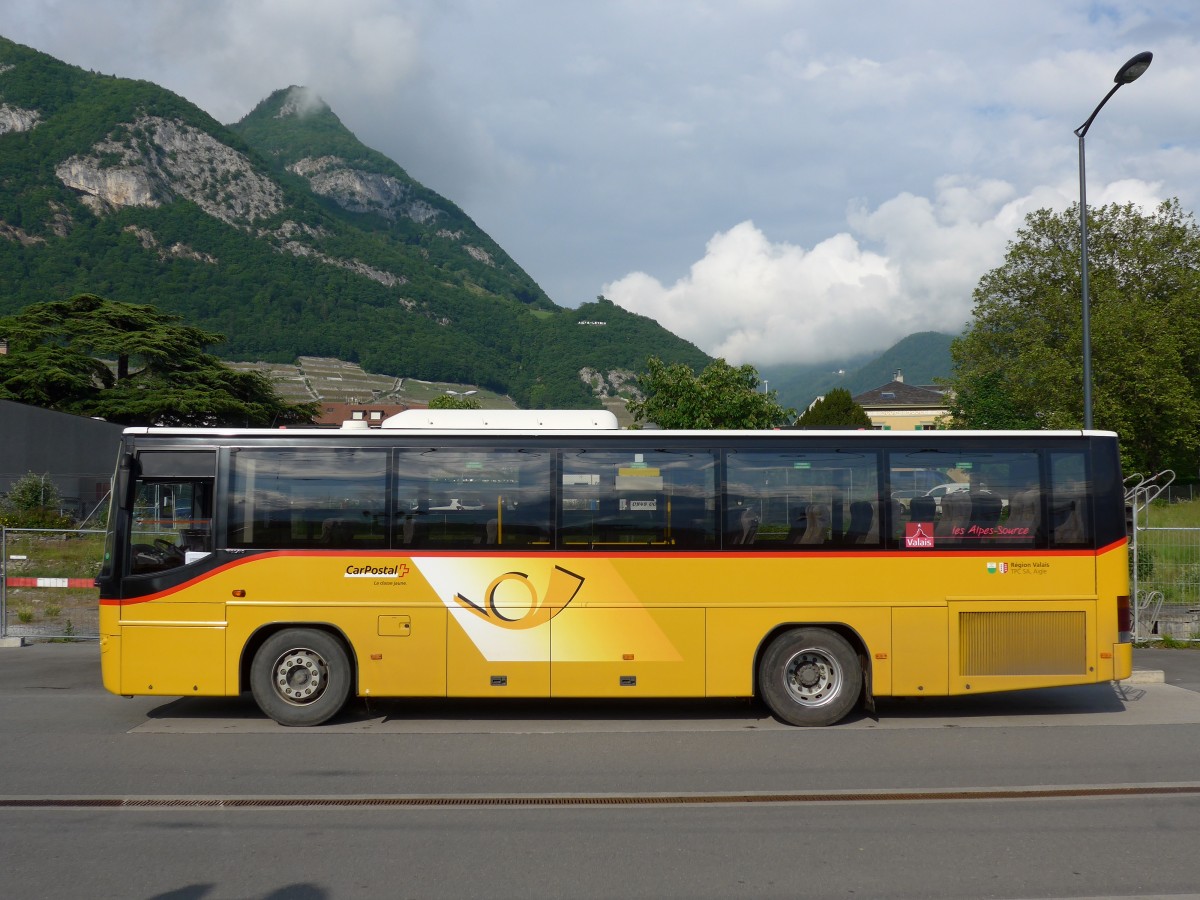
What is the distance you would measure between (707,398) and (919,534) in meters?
31.5

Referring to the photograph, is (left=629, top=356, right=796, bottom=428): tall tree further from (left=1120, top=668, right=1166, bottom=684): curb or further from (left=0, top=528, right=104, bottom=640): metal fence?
(left=1120, top=668, right=1166, bottom=684): curb

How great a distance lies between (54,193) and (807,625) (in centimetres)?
16425

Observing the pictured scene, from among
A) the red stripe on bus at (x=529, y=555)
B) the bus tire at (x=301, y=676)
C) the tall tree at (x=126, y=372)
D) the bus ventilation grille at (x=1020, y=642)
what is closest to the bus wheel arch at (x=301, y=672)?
the bus tire at (x=301, y=676)

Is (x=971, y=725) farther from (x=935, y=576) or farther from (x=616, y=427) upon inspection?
(x=616, y=427)

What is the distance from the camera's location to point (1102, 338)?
1537 inches

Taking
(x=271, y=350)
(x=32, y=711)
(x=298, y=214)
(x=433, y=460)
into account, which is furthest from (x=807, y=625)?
(x=298, y=214)

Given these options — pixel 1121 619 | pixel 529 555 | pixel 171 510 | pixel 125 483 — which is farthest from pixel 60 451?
pixel 1121 619

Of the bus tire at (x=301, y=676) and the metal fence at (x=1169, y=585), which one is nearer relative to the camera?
the bus tire at (x=301, y=676)

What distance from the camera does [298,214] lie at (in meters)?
191

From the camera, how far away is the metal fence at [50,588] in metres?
14.9

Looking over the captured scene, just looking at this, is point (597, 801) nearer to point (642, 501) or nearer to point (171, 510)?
point (642, 501)

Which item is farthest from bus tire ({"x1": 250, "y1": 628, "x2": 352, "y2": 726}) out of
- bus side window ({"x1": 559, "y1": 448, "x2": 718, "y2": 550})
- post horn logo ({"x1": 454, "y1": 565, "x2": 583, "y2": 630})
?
bus side window ({"x1": 559, "y1": 448, "x2": 718, "y2": 550})

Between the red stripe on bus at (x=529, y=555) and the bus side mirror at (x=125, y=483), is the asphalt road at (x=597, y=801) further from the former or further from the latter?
the bus side mirror at (x=125, y=483)

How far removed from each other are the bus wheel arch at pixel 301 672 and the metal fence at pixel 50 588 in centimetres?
693
